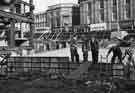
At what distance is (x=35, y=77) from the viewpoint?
8102 millimetres

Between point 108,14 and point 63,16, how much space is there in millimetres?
17645

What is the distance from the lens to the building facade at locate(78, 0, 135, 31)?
110 feet

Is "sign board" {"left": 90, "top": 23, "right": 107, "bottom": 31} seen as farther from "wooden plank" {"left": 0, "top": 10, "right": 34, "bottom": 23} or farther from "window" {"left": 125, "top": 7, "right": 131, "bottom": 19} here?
"wooden plank" {"left": 0, "top": 10, "right": 34, "bottom": 23}

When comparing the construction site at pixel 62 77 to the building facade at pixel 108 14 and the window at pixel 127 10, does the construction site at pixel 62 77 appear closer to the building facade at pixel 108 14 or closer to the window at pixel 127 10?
the building facade at pixel 108 14

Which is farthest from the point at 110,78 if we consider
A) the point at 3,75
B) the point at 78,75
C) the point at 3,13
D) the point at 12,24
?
the point at 12,24

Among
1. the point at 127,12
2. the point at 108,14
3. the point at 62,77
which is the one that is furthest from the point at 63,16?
the point at 62,77

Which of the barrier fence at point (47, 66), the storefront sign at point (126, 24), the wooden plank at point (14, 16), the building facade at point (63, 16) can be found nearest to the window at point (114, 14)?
the storefront sign at point (126, 24)

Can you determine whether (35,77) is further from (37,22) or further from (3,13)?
(37,22)

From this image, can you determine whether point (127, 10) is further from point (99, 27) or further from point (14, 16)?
point (14, 16)

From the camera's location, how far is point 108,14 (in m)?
38.1

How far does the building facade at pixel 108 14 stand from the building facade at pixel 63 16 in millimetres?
5857

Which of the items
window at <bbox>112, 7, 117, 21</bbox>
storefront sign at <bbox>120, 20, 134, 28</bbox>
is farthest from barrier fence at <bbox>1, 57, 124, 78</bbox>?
window at <bbox>112, 7, 117, 21</bbox>

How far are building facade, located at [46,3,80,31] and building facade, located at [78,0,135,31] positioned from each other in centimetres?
586

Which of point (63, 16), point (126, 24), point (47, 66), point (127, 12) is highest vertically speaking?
point (63, 16)
